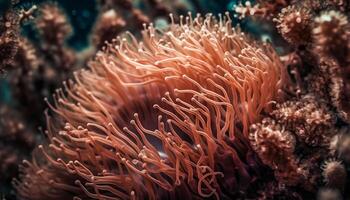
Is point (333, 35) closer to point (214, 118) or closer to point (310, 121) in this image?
point (310, 121)

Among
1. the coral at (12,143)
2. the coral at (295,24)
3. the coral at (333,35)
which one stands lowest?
the coral at (333,35)

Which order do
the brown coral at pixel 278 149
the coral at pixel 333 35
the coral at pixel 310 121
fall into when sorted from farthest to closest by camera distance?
the coral at pixel 310 121
the brown coral at pixel 278 149
the coral at pixel 333 35

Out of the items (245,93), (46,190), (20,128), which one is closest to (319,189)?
(245,93)

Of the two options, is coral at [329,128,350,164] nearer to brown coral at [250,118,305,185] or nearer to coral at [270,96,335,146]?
coral at [270,96,335,146]

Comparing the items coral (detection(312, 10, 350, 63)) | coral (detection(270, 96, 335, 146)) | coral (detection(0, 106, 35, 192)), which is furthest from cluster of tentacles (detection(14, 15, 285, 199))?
coral (detection(0, 106, 35, 192))

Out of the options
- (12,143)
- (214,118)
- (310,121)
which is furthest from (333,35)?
(12,143)

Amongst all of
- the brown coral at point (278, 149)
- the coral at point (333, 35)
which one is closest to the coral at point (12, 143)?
the brown coral at point (278, 149)

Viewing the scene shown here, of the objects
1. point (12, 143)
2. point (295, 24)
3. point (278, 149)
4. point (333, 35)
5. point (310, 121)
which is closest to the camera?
point (333, 35)

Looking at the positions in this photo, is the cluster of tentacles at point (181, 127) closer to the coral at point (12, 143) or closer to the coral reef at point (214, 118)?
the coral reef at point (214, 118)
